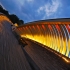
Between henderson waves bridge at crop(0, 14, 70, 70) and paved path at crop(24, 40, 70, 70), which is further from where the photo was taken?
paved path at crop(24, 40, 70, 70)

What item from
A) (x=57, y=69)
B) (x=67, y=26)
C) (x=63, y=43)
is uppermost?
(x=67, y=26)

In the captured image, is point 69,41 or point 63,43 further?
point 63,43

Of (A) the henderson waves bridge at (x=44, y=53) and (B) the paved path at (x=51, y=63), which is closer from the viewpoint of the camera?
(A) the henderson waves bridge at (x=44, y=53)

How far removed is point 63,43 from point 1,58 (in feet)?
18.1

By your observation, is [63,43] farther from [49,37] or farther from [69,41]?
[49,37]

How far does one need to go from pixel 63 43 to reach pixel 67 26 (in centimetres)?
88

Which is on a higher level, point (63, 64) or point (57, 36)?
point (57, 36)

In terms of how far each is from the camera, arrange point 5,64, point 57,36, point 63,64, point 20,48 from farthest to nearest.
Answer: point 57,36 → point 63,64 → point 20,48 → point 5,64

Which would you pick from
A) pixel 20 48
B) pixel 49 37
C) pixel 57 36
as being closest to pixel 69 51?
pixel 57 36

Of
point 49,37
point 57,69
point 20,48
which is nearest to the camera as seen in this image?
point 20,48

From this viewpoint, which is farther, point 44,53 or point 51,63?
point 44,53

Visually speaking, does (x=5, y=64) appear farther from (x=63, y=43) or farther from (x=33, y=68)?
(x=63, y=43)

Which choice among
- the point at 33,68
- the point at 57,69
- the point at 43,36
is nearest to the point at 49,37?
the point at 43,36

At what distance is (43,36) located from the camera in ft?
47.0
